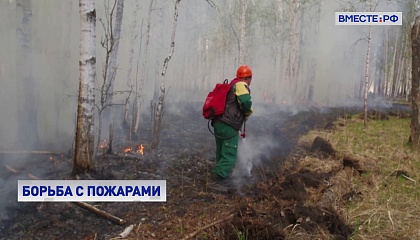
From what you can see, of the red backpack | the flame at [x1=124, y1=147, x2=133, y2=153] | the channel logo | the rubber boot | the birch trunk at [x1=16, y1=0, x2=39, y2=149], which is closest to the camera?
the rubber boot

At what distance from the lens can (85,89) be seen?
5.30 metres

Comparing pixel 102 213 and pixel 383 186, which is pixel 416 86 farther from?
pixel 102 213

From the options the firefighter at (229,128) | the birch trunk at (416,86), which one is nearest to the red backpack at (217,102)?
the firefighter at (229,128)

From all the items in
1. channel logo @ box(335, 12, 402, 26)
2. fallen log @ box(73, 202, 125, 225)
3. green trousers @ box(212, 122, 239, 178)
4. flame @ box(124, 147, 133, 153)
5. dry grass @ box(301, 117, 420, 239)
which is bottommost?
fallen log @ box(73, 202, 125, 225)

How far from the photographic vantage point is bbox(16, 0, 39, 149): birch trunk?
344 inches

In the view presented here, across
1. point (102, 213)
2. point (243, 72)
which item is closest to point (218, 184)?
point (243, 72)

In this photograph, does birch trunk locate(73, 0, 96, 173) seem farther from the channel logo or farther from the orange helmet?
the channel logo

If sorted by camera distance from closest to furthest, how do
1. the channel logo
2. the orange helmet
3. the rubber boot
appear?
the rubber boot → the orange helmet → the channel logo

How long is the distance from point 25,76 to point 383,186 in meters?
9.03

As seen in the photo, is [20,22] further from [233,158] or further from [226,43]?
[226,43]

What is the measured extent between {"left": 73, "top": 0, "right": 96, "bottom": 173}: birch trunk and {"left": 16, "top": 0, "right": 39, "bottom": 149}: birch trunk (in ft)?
13.7

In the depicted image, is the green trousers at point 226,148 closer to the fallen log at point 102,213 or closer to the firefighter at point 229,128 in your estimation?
the firefighter at point 229,128

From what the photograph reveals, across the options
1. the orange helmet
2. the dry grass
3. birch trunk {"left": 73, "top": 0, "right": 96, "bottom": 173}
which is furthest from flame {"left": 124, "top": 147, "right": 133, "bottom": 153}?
the dry grass

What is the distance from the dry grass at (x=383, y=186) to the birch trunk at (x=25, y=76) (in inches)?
302
